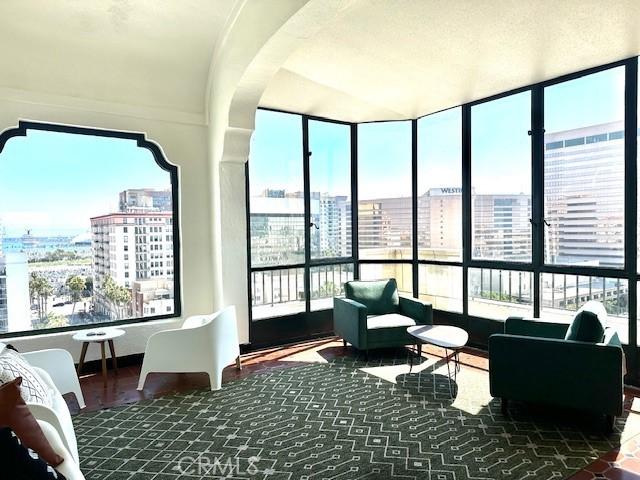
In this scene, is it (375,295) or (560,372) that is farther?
(375,295)

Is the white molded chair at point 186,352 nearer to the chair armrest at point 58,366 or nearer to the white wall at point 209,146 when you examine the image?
the chair armrest at point 58,366

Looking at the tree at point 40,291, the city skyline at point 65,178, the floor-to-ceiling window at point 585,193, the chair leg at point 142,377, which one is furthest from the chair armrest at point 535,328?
the tree at point 40,291

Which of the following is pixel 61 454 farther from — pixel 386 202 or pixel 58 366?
pixel 386 202

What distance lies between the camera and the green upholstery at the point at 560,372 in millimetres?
2770

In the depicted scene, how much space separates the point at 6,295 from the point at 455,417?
4230 mm

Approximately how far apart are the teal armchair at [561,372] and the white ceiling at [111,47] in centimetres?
384

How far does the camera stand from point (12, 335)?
3969 millimetres

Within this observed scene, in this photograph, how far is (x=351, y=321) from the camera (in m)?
4.59

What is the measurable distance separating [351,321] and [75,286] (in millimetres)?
2986

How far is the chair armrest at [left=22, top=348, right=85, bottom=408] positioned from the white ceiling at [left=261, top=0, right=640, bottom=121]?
3277mm

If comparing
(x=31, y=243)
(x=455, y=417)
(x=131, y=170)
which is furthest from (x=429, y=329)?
(x=31, y=243)

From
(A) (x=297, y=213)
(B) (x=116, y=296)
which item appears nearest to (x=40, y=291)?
(B) (x=116, y=296)

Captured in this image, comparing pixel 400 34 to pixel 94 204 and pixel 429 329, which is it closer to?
pixel 429 329

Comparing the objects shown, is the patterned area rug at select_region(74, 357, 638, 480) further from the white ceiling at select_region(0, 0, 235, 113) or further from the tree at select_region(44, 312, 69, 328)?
the white ceiling at select_region(0, 0, 235, 113)
